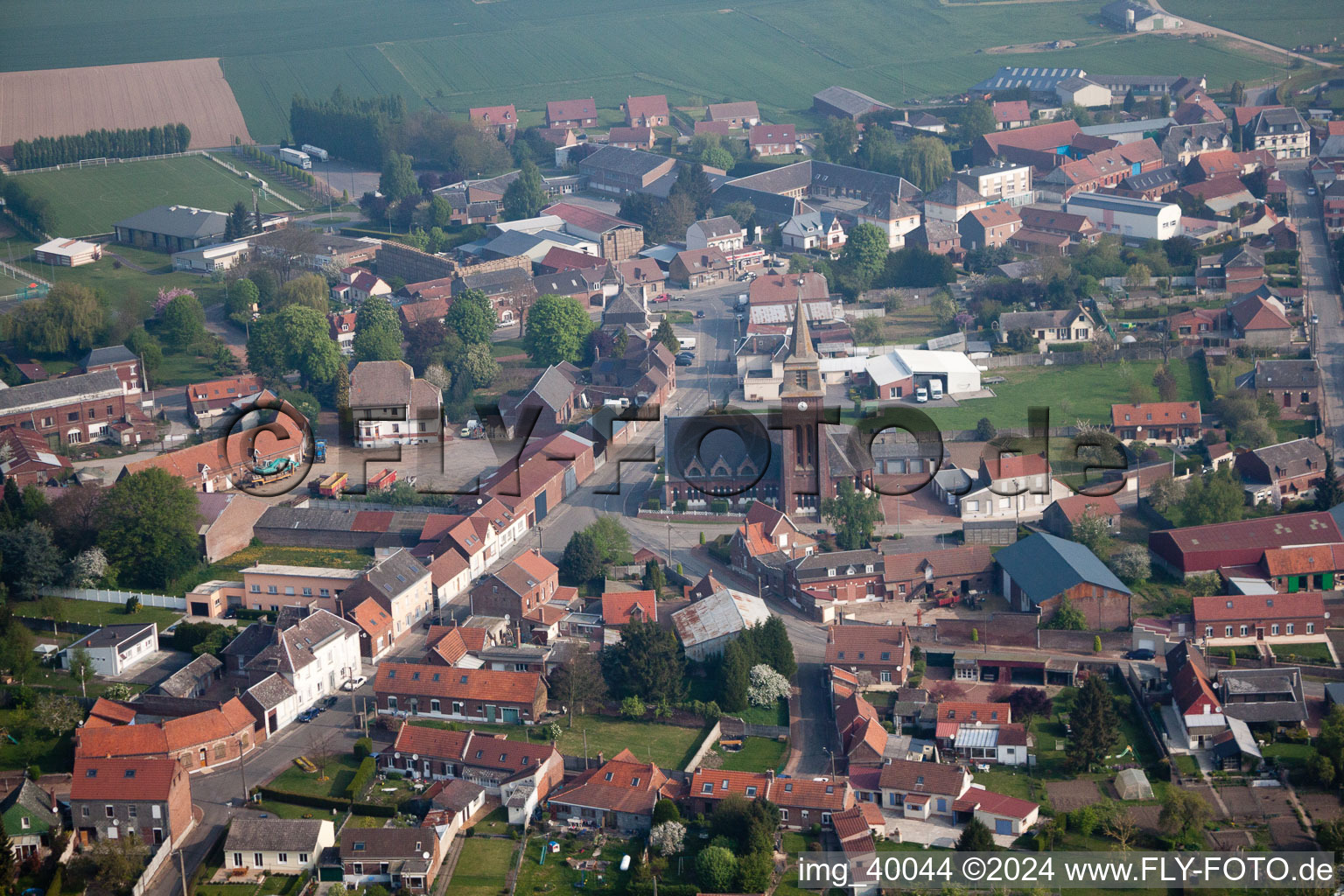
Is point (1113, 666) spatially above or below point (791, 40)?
below

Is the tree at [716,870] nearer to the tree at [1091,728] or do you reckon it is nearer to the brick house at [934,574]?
the tree at [1091,728]

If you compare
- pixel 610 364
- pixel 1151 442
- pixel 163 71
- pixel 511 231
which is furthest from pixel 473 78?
pixel 1151 442

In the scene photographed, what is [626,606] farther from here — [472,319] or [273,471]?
[472,319]

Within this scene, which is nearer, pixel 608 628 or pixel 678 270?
pixel 608 628

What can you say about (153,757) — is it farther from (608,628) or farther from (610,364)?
(610,364)

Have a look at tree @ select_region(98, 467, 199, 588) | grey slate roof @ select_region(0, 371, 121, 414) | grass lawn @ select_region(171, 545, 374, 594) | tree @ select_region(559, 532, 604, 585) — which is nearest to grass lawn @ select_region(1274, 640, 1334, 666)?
tree @ select_region(559, 532, 604, 585)

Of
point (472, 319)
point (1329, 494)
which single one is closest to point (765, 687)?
point (1329, 494)

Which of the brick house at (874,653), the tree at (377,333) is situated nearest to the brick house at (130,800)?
the brick house at (874,653)

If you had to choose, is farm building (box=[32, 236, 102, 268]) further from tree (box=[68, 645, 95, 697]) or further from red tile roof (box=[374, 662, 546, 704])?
red tile roof (box=[374, 662, 546, 704])
